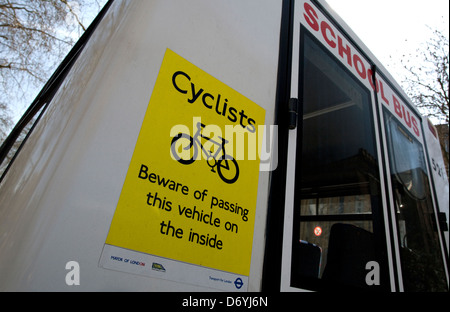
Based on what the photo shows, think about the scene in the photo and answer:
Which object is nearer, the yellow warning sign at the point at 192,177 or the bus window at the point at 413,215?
the yellow warning sign at the point at 192,177

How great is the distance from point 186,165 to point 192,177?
0.12 ft

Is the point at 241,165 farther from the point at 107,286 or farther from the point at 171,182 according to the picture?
the point at 107,286

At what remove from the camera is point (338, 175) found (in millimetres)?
2018

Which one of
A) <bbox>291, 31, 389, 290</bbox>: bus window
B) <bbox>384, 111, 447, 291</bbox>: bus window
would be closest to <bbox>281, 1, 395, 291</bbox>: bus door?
<bbox>291, 31, 389, 290</bbox>: bus window

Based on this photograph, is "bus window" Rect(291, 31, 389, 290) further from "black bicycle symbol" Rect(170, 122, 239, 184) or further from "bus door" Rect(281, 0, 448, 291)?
"black bicycle symbol" Rect(170, 122, 239, 184)

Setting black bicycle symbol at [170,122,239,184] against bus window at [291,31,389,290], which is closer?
black bicycle symbol at [170,122,239,184]

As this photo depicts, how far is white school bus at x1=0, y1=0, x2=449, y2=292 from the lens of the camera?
2.31 ft

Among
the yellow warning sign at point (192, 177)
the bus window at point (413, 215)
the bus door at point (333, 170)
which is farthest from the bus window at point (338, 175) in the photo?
the yellow warning sign at point (192, 177)

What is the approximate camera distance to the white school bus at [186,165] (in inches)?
27.7

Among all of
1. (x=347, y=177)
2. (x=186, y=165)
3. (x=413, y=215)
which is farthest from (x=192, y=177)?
(x=413, y=215)

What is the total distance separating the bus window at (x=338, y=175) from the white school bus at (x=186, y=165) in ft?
0.04

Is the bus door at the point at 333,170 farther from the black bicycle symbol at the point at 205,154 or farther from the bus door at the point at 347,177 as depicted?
the black bicycle symbol at the point at 205,154

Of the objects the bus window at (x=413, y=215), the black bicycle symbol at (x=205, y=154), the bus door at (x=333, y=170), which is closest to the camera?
the black bicycle symbol at (x=205, y=154)

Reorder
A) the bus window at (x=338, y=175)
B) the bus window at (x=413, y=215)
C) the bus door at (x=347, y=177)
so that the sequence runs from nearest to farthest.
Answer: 1. the bus door at (x=347, y=177)
2. the bus window at (x=338, y=175)
3. the bus window at (x=413, y=215)
